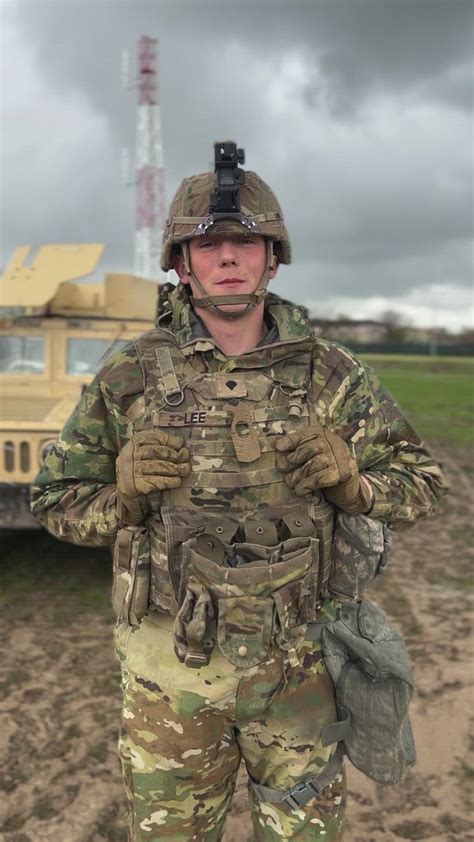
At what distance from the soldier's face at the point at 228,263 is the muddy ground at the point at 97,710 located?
2002 mm

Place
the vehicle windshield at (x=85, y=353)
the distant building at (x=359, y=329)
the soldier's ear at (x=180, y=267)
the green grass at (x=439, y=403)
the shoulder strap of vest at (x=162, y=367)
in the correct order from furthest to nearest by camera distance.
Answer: the distant building at (x=359, y=329), the green grass at (x=439, y=403), the vehicle windshield at (x=85, y=353), the soldier's ear at (x=180, y=267), the shoulder strap of vest at (x=162, y=367)

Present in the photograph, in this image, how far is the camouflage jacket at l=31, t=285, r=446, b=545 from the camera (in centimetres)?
173

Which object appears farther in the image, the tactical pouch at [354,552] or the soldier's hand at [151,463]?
the tactical pouch at [354,552]

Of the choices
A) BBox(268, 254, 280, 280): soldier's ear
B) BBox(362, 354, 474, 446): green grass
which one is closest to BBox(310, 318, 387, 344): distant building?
BBox(362, 354, 474, 446): green grass

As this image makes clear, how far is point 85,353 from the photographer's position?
5.71 m

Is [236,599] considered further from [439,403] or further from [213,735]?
[439,403]

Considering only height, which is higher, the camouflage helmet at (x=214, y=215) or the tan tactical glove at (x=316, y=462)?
the camouflage helmet at (x=214, y=215)

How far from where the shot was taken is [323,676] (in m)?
1.79

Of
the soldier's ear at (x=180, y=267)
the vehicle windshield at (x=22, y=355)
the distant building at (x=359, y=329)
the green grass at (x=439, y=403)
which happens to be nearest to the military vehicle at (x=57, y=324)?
the vehicle windshield at (x=22, y=355)

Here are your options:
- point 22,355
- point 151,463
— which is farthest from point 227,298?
point 22,355

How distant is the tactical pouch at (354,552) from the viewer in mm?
1730

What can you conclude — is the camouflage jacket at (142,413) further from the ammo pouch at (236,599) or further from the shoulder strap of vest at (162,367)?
the ammo pouch at (236,599)

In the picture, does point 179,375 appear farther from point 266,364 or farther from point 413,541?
point 413,541

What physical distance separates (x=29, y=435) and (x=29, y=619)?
3.76 feet
